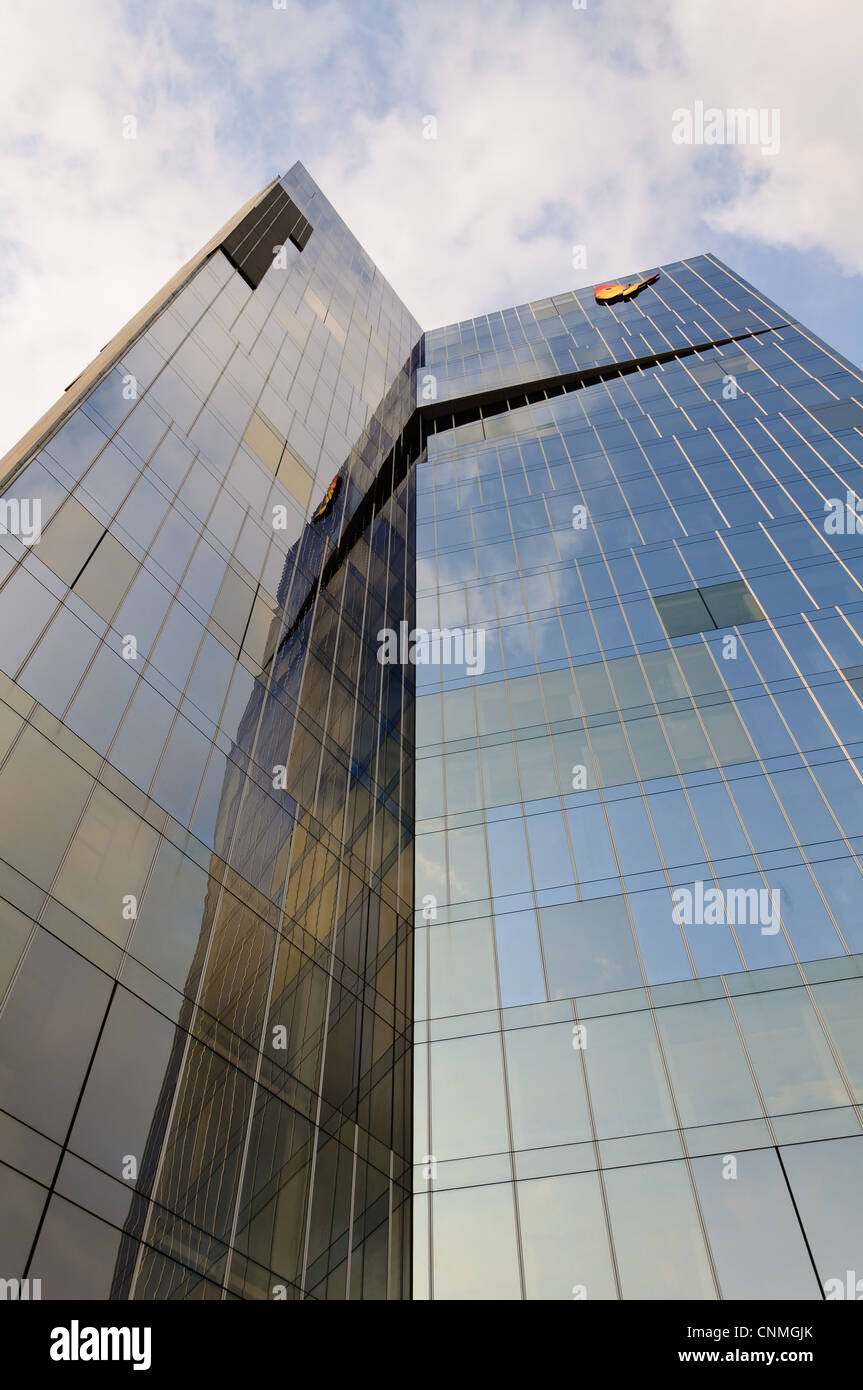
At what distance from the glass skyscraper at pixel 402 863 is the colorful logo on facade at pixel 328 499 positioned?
1.39 feet

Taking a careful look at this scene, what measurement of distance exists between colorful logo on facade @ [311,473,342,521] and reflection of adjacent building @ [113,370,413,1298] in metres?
3.16

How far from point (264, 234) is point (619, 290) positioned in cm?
2939

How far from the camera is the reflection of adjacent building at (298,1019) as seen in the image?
16422 millimetres

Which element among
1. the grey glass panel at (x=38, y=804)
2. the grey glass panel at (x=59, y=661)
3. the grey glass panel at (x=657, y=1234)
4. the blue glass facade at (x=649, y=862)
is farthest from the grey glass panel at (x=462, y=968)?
the grey glass panel at (x=59, y=661)

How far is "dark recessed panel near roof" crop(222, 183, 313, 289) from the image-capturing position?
40938mm

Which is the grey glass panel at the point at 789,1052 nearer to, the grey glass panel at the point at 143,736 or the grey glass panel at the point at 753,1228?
the grey glass panel at the point at 753,1228

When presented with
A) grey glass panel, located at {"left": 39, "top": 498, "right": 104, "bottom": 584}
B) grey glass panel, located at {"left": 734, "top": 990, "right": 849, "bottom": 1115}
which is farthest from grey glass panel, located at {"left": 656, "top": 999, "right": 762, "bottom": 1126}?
grey glass panel, located at {"left": 39, "top": 498, "right": 104, "bottom": 584}

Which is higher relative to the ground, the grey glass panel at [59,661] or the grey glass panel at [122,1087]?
the grey glass panel at [59,661]

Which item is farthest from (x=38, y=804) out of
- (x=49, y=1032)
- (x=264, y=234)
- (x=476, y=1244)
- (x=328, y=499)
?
(x=264, y=234)

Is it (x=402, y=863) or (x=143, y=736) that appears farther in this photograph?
(x=402, y=863)

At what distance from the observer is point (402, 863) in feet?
92.0

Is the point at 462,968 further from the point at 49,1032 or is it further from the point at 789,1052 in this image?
the point at 49,1032
